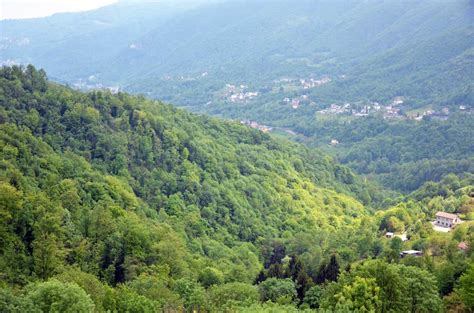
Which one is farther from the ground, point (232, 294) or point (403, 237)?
point (232, 294)

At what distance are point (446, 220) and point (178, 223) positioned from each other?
27.9m

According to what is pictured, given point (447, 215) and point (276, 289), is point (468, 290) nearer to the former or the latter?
point (276, 289)

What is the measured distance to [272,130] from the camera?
190 m

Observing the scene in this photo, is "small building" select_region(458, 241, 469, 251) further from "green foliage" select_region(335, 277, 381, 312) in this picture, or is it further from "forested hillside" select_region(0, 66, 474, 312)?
"green foliage" select_region(335, 277, 381, 312)

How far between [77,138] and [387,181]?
78176 millimetres

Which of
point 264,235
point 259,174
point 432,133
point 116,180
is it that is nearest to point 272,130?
point 432,133

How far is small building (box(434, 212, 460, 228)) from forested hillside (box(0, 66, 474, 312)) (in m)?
1.37

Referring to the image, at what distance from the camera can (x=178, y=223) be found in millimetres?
61438

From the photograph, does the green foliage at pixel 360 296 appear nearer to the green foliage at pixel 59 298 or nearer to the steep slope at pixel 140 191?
the green foliage at pixel 59 298

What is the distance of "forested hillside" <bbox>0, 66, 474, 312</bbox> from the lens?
33.6 metres

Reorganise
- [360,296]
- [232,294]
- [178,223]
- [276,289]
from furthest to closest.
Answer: [178,223] → [276,289] → [232,294] → [360,296]

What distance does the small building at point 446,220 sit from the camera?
57847mm

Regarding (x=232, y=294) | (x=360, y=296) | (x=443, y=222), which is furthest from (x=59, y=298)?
(x=443, y=222)

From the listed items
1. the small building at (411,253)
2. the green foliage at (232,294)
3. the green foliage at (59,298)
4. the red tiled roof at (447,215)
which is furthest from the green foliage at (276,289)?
the red tiled roof at (447,215)
